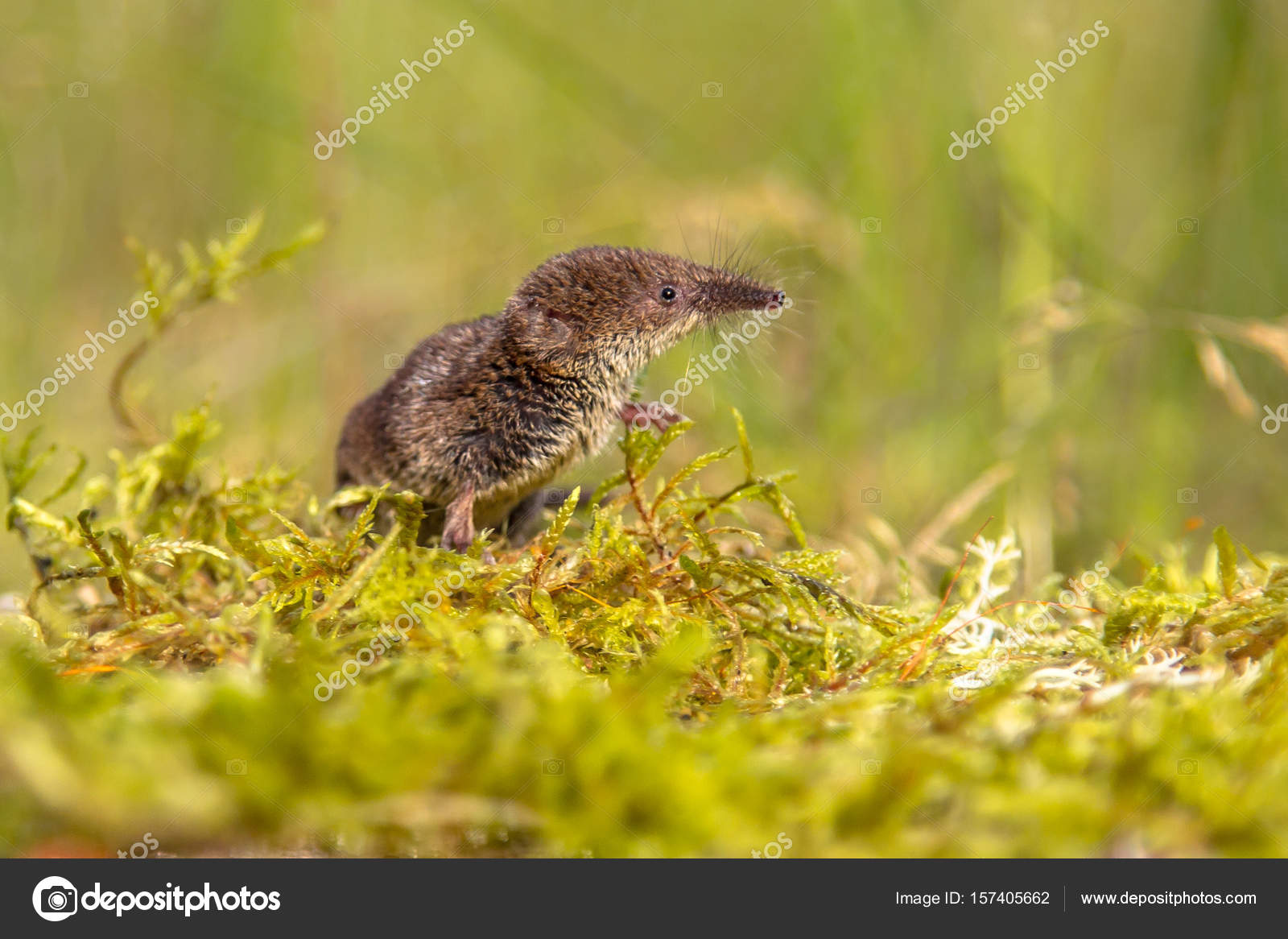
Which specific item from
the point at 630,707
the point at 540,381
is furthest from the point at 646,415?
the point at 630,707

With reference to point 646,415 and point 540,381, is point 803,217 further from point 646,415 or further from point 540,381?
point 540,381

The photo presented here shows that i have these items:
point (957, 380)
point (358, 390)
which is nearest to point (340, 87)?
point (358, 390)

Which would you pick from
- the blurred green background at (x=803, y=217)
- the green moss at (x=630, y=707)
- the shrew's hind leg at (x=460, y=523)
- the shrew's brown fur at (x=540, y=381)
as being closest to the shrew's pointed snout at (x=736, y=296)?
the shrew's brown fur at (x=540, y=381)

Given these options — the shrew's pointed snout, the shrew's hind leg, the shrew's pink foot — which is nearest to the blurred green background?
the shrew's pointed snout

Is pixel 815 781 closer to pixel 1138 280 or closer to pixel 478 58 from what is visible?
pixel 1138 280
